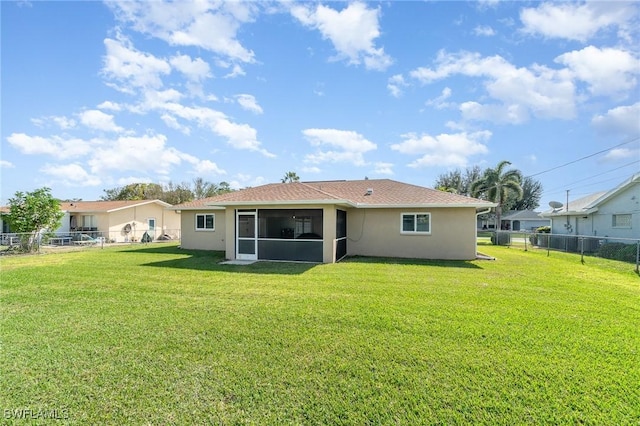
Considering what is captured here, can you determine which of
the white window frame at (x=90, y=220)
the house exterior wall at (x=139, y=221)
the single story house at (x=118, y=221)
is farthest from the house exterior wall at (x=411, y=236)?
the white window frame at (x=90, y=220)

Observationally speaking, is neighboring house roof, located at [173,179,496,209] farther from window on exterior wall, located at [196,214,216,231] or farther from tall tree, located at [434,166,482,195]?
tall tree, located at [434,166,482,195]

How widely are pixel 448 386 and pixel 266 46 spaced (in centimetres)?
1425

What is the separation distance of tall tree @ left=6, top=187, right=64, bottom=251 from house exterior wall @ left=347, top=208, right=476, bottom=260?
57.8 feet

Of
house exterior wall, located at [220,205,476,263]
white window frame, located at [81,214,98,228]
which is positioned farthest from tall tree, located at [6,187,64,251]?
house exterior wall, located at [220,205,476,263]

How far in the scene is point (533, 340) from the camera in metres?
4.63

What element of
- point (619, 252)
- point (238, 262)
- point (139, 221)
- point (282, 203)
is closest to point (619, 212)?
point (619, 252)

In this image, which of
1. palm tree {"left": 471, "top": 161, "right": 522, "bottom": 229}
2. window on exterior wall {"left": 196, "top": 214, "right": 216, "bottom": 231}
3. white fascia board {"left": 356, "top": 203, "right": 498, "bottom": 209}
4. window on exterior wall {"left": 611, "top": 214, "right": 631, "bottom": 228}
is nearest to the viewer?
white fascia board {"left": 356, "top": 203, "right": 498, "bottom": 209}

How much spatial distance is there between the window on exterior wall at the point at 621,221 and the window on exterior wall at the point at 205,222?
82.1 feet

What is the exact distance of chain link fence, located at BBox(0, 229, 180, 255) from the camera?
1689 cm

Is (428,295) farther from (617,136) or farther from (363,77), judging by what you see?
(617,136)

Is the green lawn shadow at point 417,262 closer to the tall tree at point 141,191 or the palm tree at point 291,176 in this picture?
the palm tree at point 291,176

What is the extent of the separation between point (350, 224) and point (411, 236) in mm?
2991

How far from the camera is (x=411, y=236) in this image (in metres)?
14.2

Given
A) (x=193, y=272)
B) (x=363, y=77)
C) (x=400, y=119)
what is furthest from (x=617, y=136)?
(x=193, y=272)
